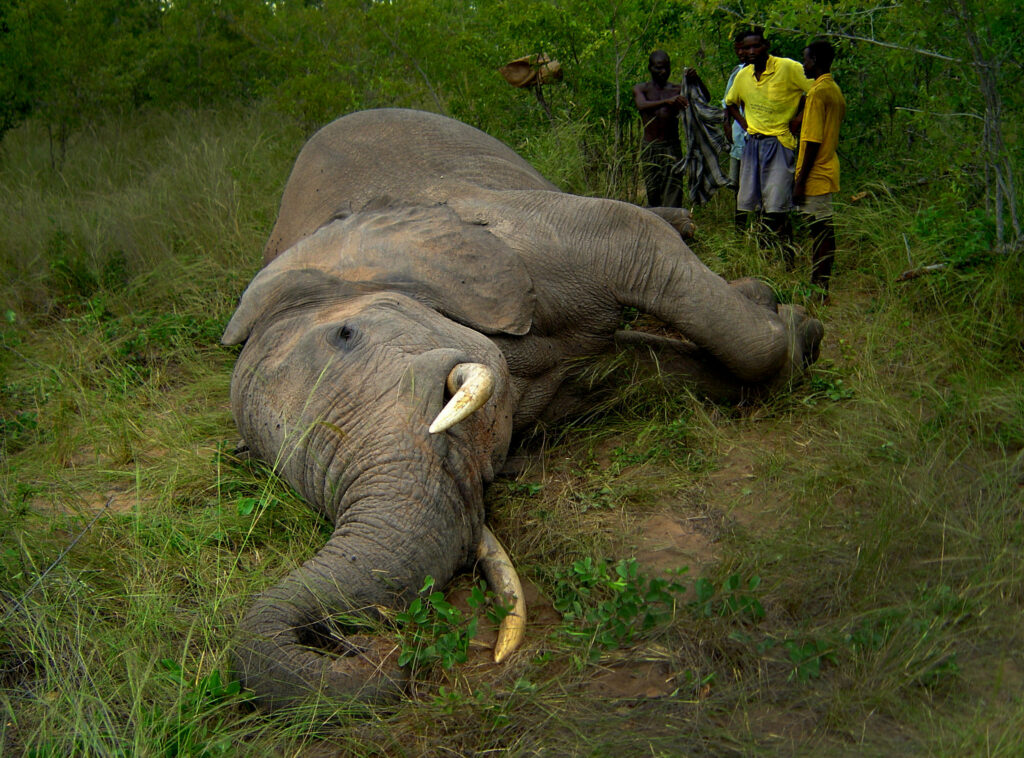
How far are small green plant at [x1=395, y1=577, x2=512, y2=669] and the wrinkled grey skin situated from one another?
0.21ft

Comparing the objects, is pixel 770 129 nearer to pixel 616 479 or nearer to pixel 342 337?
pixel 616 479

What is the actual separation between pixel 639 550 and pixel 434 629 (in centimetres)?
101

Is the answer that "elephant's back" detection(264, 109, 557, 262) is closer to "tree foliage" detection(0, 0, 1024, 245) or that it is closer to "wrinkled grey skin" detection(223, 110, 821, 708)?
"wrinkled grey skin" detection(223, 110, 821, 708)

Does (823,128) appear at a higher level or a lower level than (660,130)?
higher

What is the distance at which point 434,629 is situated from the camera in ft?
10.9

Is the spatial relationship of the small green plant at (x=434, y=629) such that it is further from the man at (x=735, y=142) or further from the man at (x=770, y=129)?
the man at (x=735, y=142)

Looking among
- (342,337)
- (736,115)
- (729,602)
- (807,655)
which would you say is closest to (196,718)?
(342,337)

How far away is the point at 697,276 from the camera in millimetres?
4895

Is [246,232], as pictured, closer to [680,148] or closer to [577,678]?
[680,148]

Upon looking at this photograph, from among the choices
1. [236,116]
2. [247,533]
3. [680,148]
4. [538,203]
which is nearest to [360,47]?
[236,116]

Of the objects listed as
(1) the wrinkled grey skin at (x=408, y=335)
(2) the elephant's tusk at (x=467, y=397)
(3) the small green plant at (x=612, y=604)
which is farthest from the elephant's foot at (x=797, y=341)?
(2) the elephant's tusk at (x=467, y=397)

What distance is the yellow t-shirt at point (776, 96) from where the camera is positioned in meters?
6.50

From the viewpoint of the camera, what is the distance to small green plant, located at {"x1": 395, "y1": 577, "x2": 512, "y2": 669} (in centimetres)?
323

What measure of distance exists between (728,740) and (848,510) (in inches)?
51.1
